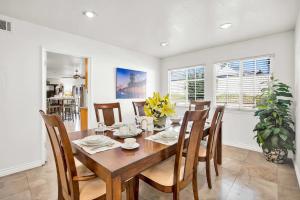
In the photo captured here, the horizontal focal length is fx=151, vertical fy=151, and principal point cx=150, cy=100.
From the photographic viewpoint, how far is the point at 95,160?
109 cm

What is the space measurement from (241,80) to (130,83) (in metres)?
2.73

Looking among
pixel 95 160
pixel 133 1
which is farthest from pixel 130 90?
pixel 95 160

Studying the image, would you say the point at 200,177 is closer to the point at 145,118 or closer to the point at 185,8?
the point at 145,118

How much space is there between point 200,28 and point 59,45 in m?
2.63

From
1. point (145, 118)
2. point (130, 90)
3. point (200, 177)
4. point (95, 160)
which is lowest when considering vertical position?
point (200, 177)

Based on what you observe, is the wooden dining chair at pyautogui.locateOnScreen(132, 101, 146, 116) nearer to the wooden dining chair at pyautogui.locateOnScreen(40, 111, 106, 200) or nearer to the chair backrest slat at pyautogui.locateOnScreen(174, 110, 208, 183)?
the chair backrest slat at pyautogui.locateOnScreen(174, 110, 208, 183)

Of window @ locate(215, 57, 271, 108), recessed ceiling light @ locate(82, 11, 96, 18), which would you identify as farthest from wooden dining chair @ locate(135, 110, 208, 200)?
window @ locate(215, 57, 271, 108)

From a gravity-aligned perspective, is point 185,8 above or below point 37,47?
above

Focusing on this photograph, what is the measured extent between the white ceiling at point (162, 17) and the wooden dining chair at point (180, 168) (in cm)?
159

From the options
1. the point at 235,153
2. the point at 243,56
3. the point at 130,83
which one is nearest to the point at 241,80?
the point at 243,56

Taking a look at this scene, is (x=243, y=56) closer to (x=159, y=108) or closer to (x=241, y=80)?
Result: (x=241, y=80)

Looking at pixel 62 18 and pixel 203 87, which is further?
pixel 203 87

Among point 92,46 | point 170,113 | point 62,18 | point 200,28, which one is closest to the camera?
point 170,113

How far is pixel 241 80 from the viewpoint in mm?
3527
